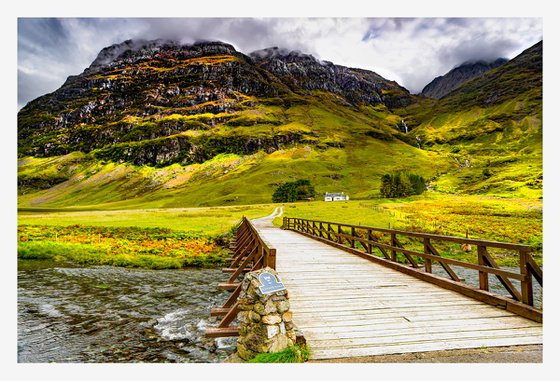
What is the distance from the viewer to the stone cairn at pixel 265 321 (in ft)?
19.2

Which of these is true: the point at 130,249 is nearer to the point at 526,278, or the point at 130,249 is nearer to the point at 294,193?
the point at 526,278

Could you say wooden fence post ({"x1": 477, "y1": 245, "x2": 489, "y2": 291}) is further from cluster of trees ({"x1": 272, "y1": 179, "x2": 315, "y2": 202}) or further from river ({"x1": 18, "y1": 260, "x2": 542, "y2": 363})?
cluster of trees ({"x1": 272, "y1": 179, "x2": 315, "y2": 202})

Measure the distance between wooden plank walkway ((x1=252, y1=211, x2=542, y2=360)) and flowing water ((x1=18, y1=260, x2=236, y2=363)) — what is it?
3195 mm

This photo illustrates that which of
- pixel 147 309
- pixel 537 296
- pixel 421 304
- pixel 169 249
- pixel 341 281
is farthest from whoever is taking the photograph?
pixel 169 249

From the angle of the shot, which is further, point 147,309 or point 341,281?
point 147,309

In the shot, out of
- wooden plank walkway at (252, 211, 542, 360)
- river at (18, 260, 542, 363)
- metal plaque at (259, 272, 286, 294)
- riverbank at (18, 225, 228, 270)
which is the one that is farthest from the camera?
riverbank at (18, 225, 228, 270)

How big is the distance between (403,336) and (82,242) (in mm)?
34329

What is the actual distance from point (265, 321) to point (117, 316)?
976 centimetres

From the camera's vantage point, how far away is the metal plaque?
6.03m

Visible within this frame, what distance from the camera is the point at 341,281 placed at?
11.4 meters

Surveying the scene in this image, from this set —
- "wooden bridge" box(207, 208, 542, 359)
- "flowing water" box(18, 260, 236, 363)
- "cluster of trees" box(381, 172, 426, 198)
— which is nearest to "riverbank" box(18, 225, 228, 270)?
"flowing water" box(18, 260, 236, 363)
